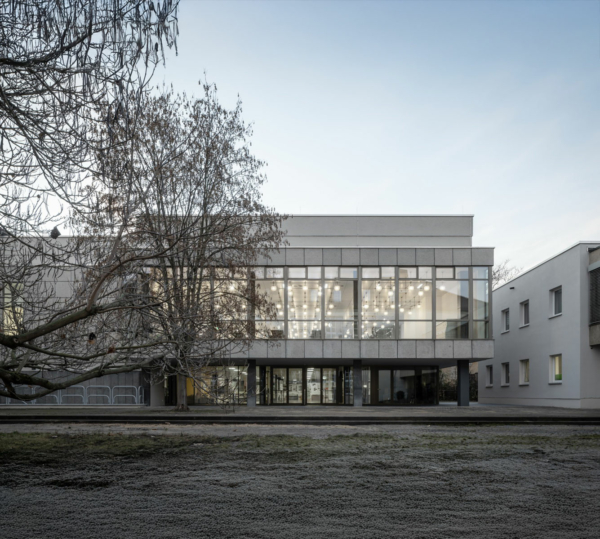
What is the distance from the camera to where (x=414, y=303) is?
30.0 meters

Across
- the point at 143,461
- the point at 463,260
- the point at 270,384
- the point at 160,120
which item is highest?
the point at 160,120

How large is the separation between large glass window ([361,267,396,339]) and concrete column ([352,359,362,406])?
1638mm

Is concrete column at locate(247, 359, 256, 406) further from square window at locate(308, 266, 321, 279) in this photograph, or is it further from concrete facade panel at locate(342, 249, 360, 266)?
concrete facade panel at locate(342, 249, 360, 266)

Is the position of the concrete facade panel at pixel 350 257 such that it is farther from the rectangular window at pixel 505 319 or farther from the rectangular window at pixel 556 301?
the rectangular window at pixel 505 319

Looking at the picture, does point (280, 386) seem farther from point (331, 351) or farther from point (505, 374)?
point (505, 374)

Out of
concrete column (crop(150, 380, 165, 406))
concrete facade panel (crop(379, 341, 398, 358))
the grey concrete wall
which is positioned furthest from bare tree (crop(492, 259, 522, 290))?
concrete column (crop(150, 380, 165, 406))

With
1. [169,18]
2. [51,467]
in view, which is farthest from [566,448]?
[169,18]

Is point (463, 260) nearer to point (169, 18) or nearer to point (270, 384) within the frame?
point (270, 384)

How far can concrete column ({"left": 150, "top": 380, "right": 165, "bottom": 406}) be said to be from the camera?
30625 millimetres

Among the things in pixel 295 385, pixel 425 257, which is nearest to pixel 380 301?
pixel 425 257

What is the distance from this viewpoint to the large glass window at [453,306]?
97.1 ft

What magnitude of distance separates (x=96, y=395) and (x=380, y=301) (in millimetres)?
14887

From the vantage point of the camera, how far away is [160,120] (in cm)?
2141

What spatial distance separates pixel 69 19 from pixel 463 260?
2707cm
